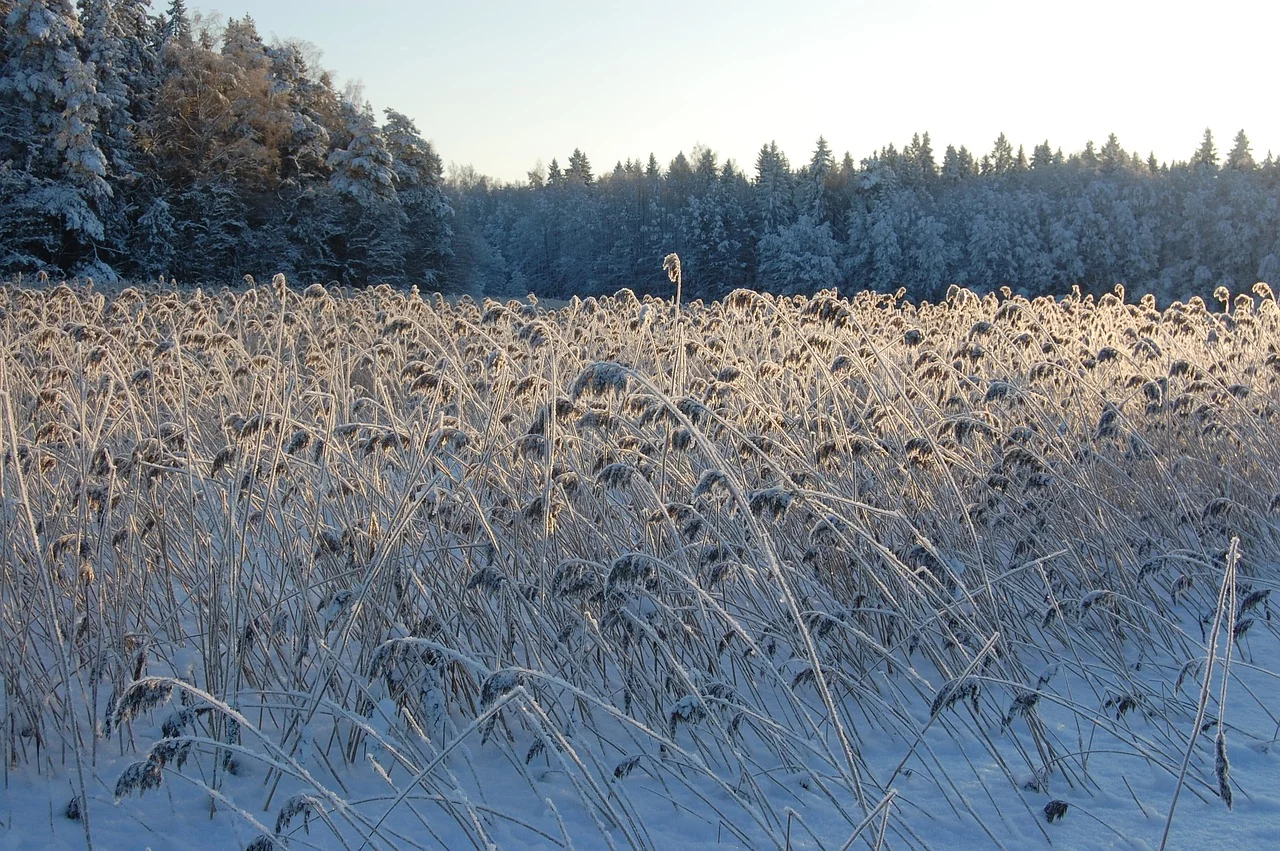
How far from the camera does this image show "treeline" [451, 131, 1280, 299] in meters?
48.4

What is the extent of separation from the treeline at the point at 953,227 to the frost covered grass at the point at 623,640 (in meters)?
39.1

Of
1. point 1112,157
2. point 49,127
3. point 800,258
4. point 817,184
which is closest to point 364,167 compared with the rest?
point 49,127

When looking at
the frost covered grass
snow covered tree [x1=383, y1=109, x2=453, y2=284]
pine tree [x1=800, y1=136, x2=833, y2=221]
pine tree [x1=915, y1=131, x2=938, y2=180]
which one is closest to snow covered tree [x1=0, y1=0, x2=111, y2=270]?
snow covered tree [x1=383, y1=109, x2=453, y2=284]

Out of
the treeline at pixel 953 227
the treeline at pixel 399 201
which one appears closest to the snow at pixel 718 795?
the treeline at pixel 399 201

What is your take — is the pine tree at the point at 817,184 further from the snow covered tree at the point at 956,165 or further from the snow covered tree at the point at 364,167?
the snow covered tree at the point at 364,167

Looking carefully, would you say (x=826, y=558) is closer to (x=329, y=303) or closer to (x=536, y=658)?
(x=536, y=658)

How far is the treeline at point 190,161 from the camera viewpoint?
27328 millimetres

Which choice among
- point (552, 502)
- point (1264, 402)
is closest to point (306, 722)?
point (552, 502)

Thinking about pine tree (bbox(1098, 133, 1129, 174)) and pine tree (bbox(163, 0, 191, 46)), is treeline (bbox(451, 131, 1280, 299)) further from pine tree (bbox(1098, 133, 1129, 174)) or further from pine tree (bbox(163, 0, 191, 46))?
pine tree (bbox(163, 0, 191, 46))

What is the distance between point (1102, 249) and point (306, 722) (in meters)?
54.0

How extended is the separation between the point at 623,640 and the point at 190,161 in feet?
115

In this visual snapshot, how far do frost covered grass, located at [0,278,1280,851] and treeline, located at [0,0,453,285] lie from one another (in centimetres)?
2745

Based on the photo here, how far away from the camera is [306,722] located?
2.62 meters

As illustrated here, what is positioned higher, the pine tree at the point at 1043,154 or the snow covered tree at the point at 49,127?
the pine tree at the point at 1043,154
